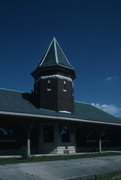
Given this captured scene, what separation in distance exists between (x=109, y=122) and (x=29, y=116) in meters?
9.08

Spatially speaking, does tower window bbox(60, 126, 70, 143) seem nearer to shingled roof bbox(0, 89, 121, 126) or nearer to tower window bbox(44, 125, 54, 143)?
tower window bbox(44, 125, 54, 143)

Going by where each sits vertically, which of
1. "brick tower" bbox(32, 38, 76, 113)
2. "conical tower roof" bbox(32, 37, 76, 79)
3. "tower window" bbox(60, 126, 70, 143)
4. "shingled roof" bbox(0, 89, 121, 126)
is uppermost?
"conical tower roof" bbox(32, 37, 76, 79)

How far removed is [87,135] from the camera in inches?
911

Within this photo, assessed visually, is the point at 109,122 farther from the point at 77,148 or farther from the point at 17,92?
the point at 17,92

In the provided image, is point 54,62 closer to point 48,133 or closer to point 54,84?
point 54,84

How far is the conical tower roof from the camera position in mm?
21516

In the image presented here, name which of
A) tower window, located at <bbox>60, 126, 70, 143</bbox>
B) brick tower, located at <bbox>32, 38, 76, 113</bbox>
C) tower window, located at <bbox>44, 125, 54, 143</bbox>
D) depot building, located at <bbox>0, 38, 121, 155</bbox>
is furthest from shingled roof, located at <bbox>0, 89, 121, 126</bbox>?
tower window, located at <bbox>44, 125, 54, 143</bbox>

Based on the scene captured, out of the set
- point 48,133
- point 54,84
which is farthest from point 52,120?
point 54,84

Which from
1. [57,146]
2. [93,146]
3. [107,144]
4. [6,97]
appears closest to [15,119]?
[6,97]

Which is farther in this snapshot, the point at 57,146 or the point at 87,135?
the point at 87,135

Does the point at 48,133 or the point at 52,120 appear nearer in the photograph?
the point at 52,120

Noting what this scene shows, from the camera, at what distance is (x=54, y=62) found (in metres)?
21.8

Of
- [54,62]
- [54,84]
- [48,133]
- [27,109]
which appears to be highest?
[54,62]

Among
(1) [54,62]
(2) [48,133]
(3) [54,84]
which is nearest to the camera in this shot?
(2) [48,133]
